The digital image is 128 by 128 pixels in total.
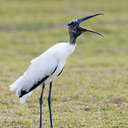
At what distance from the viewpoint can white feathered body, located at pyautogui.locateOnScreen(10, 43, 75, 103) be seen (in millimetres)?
5176

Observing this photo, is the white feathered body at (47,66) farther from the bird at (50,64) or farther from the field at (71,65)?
the field at (71,65)

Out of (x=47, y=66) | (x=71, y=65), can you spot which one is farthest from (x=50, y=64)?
(x=71, y=65)

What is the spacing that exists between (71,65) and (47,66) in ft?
18.3

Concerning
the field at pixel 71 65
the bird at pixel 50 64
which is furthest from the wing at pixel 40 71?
the field at pixel 71 65

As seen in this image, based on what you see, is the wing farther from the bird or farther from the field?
the field

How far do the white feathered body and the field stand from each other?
0.72 metres

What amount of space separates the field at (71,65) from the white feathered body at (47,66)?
0.72m

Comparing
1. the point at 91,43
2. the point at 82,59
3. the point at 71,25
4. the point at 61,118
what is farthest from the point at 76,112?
the point at 91,43

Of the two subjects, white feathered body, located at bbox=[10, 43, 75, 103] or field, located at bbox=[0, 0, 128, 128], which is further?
field, located at bbox=[0, 0, 128, 128]

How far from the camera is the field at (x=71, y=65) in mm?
6113

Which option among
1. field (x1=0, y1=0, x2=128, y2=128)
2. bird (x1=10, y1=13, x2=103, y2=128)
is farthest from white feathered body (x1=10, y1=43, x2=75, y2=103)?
field (x1=0, y1=0, x2=128, y2=128)

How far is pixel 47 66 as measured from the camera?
5203 mm

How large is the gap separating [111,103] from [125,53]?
6091 millimetres

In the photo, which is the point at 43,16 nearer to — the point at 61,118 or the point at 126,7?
the point at 126,7
